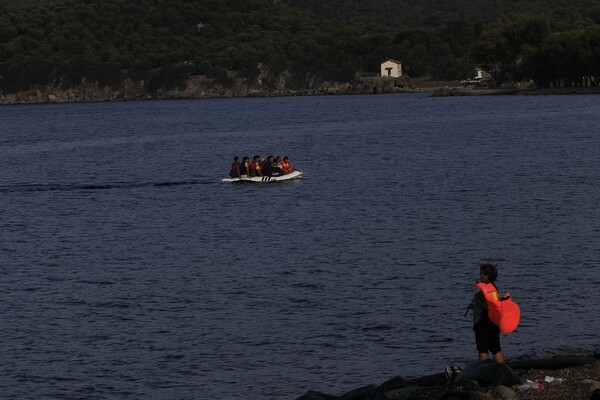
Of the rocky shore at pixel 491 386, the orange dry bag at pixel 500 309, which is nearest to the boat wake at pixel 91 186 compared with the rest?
the rocky shore at pixel 491 386

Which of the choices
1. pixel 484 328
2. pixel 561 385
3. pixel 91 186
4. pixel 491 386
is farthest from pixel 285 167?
pixel 491 386

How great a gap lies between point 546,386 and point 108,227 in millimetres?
32351

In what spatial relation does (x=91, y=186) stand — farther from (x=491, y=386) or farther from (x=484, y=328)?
(x=491, y=386)

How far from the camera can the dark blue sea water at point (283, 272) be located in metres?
26.2

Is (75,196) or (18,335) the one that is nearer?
(18,335)

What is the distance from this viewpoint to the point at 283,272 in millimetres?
36812

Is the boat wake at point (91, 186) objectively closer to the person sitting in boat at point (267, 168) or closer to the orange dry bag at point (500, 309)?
the person sitting in boat at point (267, 168)

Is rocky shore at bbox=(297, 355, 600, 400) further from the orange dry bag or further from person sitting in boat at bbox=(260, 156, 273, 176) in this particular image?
person sitting in boat at bbox=(260, 156, 273, 176)

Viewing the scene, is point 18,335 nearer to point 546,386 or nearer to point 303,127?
point 546,386

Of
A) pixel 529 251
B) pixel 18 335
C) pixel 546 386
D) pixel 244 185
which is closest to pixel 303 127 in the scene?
pixel 244 185

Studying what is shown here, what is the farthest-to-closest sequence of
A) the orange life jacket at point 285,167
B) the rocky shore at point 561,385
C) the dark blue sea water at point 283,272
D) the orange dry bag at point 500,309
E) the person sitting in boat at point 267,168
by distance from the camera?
the orange life jacket at point 285,167 → the person sitting in boat at point 267,168 → the dark blue sea water at point 283,272 → the orange dry bag at point 500,309 → the rocky shore at point 561,385

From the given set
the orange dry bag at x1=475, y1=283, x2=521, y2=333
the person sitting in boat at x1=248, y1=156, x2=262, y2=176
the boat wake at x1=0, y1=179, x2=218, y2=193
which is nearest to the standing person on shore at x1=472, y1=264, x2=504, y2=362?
the orange dry bag at x1=475, y1=283, x2=521, y2=333

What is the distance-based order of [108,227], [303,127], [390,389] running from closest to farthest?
1. [390,389]
2. [108,227]
3. [303,127]

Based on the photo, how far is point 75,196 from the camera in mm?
64750
